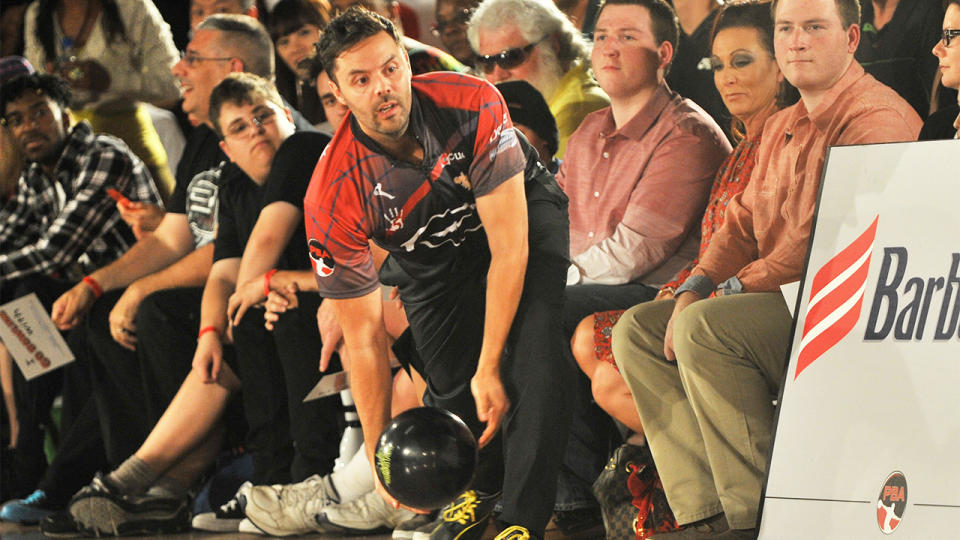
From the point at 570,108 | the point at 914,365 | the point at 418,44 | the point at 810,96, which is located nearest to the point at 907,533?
the point at 914,365

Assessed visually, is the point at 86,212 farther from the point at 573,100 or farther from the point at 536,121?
the point at 573,100

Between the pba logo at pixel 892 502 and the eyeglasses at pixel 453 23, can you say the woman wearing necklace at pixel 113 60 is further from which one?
the pba logo at pixel 892 502

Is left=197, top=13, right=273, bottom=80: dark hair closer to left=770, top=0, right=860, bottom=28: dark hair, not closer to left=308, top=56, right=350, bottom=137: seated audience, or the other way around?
left=308, top=56, right=350, bottom=137: seated audience

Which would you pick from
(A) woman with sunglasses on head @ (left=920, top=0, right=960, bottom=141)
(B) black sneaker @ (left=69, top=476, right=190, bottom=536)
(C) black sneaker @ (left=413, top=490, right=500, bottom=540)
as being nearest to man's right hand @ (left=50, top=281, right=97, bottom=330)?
(B) black sneaker @ (left=69, top=476, right=190, bottom=536)

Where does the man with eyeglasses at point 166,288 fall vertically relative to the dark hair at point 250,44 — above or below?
below

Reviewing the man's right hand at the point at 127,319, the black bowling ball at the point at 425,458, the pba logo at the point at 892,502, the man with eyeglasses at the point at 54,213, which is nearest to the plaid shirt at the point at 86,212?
the man with eyeglasses at the point at 54,213

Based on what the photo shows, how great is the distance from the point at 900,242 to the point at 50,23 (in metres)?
4.42

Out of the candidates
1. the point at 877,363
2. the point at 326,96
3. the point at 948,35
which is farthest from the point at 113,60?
the point at 877,363

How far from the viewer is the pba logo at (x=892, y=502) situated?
2963 mm

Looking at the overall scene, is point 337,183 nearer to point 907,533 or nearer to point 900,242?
point 900,242

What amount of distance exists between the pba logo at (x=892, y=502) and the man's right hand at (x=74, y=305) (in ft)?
12.4

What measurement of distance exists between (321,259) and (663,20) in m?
1.43

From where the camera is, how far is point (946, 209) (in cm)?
302

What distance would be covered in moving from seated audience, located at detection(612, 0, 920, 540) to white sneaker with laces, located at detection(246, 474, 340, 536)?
142 cm
